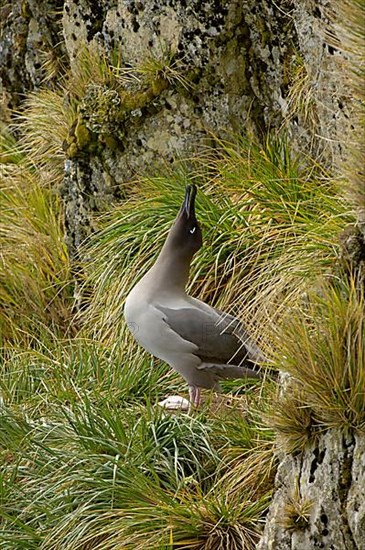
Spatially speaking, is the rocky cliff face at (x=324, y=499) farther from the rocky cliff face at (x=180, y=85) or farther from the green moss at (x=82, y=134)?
the green moss at (x=82, y=134)

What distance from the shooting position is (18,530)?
458cm

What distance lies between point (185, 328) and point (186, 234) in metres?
0.46

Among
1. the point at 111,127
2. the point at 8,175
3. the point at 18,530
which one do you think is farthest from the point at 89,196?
the point at 18,530

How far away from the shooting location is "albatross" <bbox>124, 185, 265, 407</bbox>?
16.1ft

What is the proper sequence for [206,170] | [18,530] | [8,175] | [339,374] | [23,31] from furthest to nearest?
[23,31]
[8,175]
[206,170]
[18,530]
[339,374]

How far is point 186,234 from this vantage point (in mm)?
5145

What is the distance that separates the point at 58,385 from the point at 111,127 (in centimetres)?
191

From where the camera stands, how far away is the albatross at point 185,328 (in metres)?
4.92

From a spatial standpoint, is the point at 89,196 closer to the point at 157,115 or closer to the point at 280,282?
the point at 157,115

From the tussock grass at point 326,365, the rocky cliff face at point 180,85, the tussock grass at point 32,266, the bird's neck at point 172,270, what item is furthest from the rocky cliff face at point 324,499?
the tussock grass at point 32,266

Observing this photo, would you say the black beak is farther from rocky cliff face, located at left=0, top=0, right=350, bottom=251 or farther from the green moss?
the green moss

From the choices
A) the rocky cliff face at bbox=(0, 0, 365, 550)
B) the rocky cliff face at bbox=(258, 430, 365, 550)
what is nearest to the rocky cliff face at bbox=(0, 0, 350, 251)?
the rocky cliff face at bbox=(0, 0, 365, 550)

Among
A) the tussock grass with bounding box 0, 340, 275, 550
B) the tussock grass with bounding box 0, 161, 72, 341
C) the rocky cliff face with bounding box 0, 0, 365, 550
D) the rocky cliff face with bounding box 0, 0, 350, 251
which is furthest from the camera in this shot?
the tussock grass with bounding box 0, 161, 72, 341

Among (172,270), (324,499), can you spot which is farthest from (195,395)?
(324,499)
